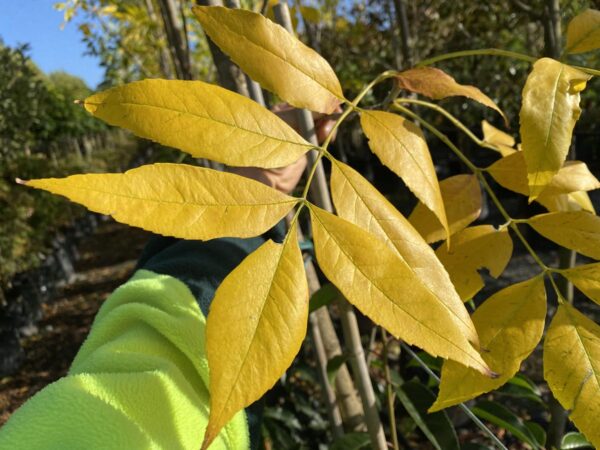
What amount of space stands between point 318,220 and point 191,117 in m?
0.11

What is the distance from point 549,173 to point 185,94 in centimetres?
26

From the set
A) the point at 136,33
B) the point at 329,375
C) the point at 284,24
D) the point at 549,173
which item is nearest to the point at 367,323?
the point at 329,375

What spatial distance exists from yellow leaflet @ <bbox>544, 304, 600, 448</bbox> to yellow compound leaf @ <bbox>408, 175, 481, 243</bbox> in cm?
13

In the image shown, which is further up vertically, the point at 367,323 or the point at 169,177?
the point at 169,177

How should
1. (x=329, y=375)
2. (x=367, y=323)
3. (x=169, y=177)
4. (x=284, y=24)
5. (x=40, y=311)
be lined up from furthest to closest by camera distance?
(x=40, y=311)
(x=367, y=323)
(x=329, y=375)
(x=284, y=24)
(x=169, y=177)

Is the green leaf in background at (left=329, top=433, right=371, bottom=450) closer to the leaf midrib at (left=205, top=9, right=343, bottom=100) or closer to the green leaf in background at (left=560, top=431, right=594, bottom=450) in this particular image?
the green leaf in background at (left=560, top=431, right=594, bottom=450)

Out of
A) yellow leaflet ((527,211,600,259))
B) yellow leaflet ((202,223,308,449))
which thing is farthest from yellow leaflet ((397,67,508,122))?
yellow leaflet ((202,223,308,449))

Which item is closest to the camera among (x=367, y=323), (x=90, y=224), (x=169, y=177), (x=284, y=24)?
(x=169, y=177)

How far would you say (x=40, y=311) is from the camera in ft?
15.7

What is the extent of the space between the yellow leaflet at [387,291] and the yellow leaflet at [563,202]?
253 mm

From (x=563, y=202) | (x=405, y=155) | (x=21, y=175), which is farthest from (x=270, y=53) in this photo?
(x=21, y=175)

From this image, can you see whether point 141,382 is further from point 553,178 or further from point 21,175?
point 21,175

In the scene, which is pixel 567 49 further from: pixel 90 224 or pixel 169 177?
pixel 90 224

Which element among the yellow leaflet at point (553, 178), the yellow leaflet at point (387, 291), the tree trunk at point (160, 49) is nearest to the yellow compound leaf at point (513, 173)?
the yellow leaflet at point (553, 178)
